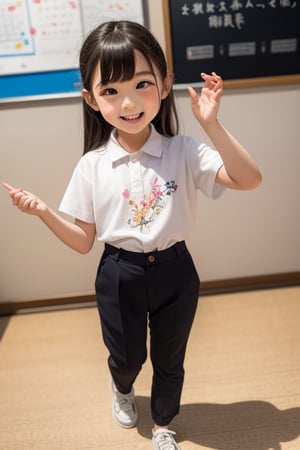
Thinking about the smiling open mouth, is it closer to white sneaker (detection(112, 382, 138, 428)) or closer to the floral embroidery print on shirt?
the floral embroidery print on shirt

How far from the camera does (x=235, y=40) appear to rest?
1.92 meters

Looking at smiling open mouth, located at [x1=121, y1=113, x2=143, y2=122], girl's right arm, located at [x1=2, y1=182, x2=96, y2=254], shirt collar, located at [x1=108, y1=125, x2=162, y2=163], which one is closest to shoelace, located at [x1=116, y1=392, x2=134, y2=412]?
girl's right arm, located at [x1=2, y1=182, x2=96, y2=254]

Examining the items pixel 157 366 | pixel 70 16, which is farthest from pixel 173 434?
pixel 70 16

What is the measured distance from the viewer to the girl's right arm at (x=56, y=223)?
3.47ft

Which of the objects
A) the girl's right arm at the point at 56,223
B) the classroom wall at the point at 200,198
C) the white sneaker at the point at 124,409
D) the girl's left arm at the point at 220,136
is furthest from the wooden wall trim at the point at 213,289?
the girl's left arm at the point at 220,136

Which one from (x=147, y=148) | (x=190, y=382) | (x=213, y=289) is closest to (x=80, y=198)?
(x=147, y=148)

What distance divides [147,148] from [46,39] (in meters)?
1.04

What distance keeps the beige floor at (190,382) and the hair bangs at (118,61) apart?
3.55 ft

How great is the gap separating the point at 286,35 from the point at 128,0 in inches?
27.3

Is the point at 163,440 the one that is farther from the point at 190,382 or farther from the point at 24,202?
the point at 24,202

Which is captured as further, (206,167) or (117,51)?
(206,167)

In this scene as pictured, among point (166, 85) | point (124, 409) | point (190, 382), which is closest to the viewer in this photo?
point (166, 85)

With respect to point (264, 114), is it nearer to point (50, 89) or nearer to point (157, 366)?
point (50, 89)

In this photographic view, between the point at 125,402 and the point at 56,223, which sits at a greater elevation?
the point at 56,223
